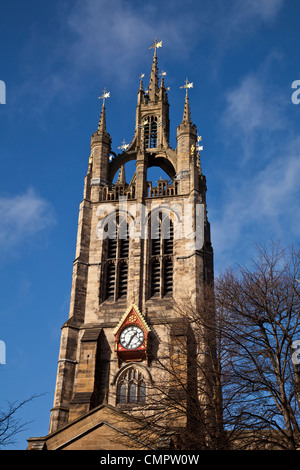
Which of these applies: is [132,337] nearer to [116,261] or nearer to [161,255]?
[116,261]

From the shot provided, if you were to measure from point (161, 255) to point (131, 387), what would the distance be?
8.85 m

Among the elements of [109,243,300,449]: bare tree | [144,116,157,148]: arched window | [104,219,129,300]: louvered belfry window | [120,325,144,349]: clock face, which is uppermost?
[144,116,157,148]: arched window

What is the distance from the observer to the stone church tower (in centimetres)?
3703

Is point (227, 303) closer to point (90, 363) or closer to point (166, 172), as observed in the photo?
point (90, 363)

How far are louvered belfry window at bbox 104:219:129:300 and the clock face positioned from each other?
122 inches

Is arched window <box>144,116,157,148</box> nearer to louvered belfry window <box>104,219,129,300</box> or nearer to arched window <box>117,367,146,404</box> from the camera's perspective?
louvered belfry window <box>104,219,129,300</box>

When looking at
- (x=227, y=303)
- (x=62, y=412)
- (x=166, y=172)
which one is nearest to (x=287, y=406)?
(x=227, y=303)

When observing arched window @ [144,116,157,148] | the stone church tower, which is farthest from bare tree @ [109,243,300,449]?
arched window @ [144,116,157,148]

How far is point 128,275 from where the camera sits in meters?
42.1

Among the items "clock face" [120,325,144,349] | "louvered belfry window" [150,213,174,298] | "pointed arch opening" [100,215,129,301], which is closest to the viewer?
"clock face" [120,325,144,349]

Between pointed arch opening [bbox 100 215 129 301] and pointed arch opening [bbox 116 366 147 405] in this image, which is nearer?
pointed arch opening [bbox 116 366 147 405]

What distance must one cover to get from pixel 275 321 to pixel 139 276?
19812 mm

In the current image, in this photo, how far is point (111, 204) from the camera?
45.3 meters

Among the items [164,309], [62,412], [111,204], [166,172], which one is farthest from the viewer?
[166,172]
